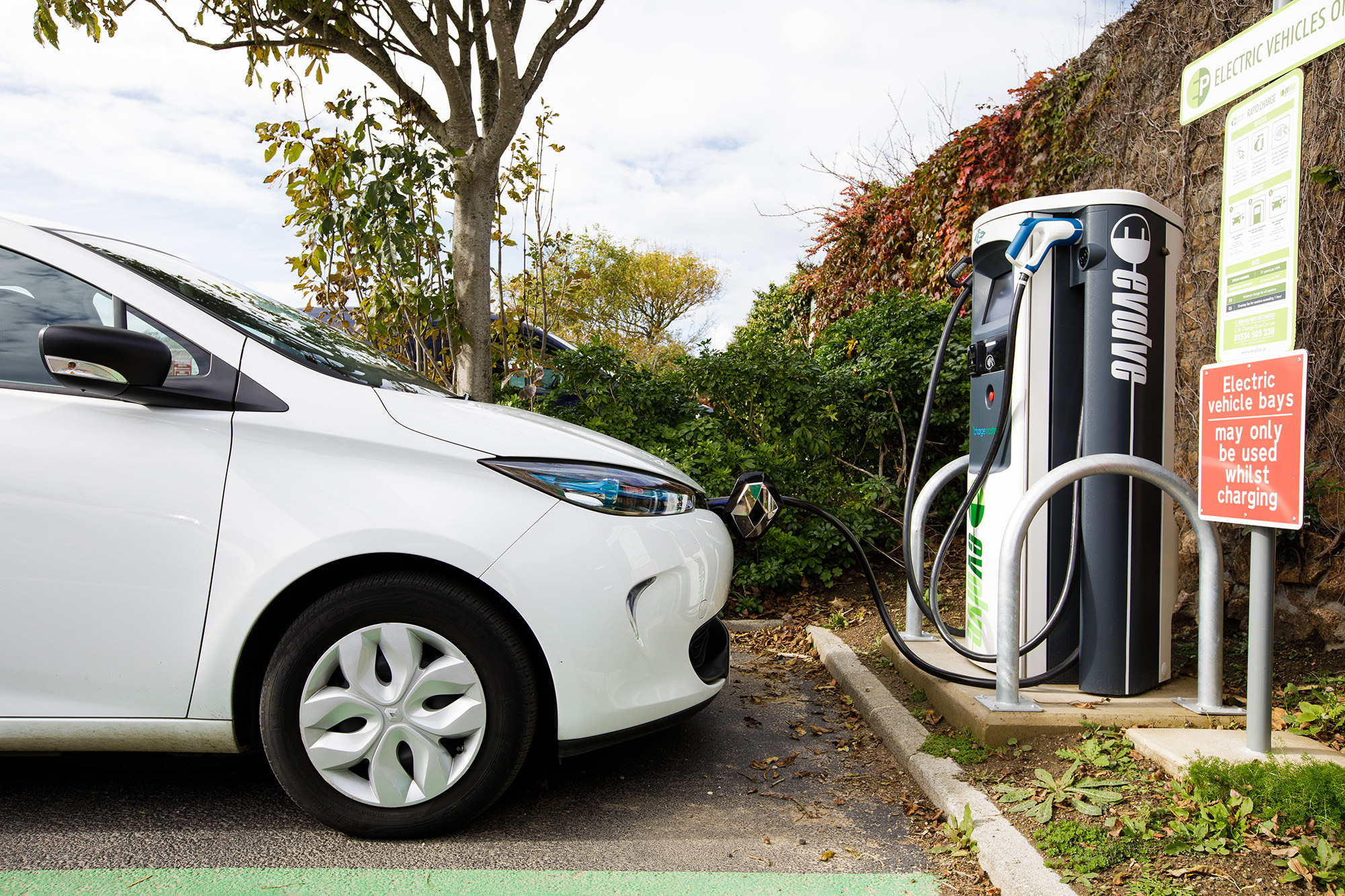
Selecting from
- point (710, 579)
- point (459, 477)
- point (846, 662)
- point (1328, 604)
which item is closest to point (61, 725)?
point (459, 477)

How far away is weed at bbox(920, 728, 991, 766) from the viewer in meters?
2.63

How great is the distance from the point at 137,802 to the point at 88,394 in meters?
1.22

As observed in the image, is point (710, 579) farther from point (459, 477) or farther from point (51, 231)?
point (51, 231)

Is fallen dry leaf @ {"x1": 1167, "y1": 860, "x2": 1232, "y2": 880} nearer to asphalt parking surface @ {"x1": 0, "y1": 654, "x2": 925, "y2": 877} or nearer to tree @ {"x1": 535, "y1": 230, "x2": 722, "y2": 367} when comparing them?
asphalt parking surface @ {"x1": 0, "y1": 654, "x2": 925, "y2": 877}

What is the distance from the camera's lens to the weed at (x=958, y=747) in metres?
2.63

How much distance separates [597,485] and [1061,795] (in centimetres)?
160

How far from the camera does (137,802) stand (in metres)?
2.46

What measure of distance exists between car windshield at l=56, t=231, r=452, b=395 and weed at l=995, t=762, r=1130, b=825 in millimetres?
2208

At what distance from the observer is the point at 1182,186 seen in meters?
4.66

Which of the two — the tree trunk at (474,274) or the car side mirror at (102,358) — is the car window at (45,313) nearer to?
the car side mirror at (102,358)

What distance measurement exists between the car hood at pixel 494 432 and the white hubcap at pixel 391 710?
1.76 feet

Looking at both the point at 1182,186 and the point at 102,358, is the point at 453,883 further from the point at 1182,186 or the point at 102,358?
the point at 1182,186

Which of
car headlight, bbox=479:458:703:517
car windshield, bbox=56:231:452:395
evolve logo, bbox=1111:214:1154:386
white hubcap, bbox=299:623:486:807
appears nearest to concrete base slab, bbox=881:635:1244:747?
evolve logo, bbox=1111:214:1154:386

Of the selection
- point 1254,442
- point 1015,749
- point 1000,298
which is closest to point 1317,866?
point 1015,749
